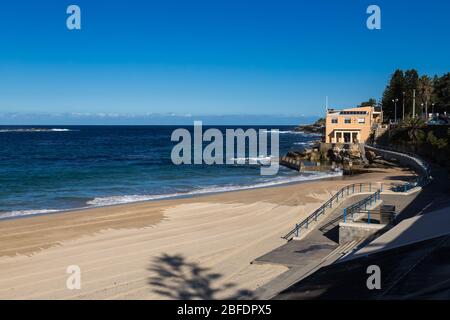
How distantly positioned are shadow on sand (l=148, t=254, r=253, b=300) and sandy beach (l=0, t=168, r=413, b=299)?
33mm

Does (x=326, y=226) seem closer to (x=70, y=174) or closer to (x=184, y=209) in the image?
(x=184, y=209)

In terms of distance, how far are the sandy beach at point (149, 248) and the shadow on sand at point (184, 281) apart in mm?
33

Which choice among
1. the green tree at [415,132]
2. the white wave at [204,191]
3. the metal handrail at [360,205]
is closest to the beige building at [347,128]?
the green tree at [415,132]

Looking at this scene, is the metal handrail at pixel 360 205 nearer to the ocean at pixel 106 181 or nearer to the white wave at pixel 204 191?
the white wave at pixel 204 191

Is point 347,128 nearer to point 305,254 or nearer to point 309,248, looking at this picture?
point 309,248

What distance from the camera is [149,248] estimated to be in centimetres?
1995

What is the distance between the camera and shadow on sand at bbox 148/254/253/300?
1408cm

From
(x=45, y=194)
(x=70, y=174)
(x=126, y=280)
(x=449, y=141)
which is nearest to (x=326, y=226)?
(x=126, y=280)

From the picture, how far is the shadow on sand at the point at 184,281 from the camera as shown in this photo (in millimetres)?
14078

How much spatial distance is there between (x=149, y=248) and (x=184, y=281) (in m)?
4.88

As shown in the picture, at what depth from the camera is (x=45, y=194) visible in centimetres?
3781

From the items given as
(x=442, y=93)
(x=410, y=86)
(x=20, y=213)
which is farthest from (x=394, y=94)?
(x=20, y=213)

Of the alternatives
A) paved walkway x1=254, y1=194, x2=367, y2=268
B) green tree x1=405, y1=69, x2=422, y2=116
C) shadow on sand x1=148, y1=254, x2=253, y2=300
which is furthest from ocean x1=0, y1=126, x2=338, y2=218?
green tree x1=405, y1=69, x2=422, y2=116

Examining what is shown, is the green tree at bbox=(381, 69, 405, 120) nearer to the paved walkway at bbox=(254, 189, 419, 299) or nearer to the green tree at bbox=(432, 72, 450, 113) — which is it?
the green tree at bbox=(432, 72, 450, 113)
